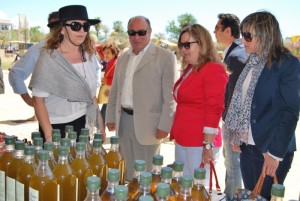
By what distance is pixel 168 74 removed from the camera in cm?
304

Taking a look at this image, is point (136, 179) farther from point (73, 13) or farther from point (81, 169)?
point (73, 13)

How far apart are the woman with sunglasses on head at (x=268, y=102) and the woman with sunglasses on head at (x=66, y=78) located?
1063 millimetres

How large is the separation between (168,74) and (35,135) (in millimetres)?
1633

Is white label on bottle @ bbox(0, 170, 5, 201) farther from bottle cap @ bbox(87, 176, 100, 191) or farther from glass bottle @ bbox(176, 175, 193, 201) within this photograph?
glass bottle @ bbox(176, 175, 193, 201)

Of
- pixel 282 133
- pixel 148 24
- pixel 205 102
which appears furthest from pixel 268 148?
pixel 148 24

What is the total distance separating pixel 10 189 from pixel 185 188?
73 centimetres

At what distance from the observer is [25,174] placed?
1.33m

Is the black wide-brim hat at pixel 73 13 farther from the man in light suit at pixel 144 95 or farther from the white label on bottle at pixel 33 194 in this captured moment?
the white label on bottle at pixel 33 194

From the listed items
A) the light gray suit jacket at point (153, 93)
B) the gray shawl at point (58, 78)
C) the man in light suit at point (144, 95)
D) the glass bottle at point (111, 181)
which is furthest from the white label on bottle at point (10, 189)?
the light gray suit jacket at point (153, 93)

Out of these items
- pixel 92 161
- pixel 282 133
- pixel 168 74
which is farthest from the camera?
pixel 168 74

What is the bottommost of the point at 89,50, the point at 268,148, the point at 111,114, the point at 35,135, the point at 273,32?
the point at 111,114

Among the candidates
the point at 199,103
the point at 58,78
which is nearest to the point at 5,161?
the point at 58,78

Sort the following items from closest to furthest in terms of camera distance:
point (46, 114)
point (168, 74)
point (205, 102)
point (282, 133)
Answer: point (282, 133) → point (46, 114) → point (205, 102) → point (168, 74)

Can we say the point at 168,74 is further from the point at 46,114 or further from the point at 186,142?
the point at 46,114
